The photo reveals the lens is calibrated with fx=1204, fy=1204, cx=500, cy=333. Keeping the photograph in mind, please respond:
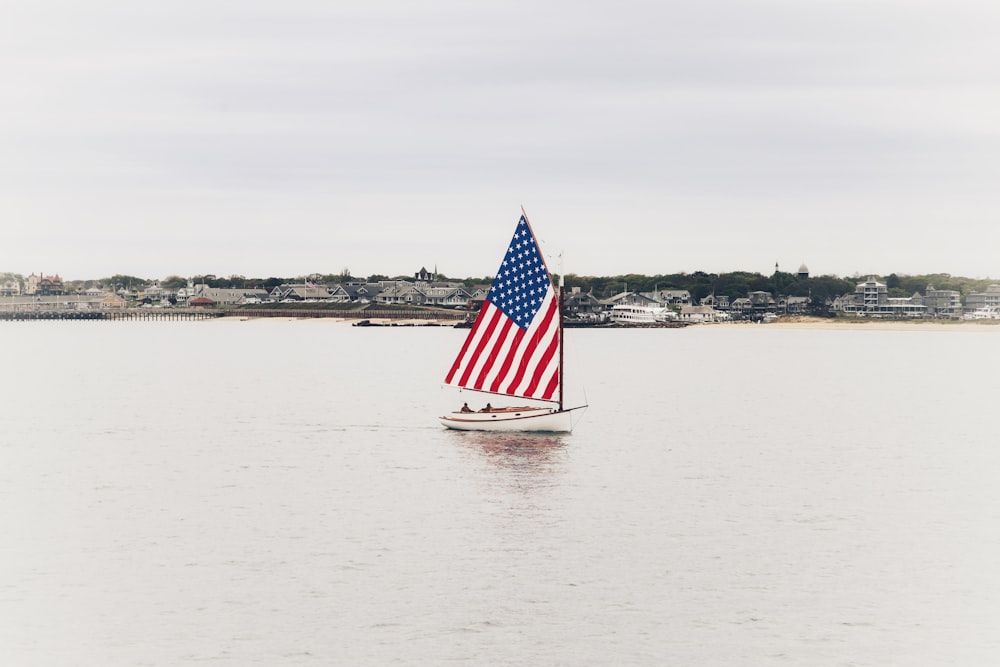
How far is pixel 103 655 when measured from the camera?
2675 cm

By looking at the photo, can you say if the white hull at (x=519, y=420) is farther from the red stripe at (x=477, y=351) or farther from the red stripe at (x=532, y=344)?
the red stripe at (x=477, y=351)

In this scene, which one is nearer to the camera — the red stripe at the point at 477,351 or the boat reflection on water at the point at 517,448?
the boat reflection on water at the point at 517,448

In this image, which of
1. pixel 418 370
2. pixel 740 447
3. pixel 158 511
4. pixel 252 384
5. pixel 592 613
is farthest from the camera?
Result: pixel 418 370

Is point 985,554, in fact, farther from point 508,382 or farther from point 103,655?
point 508,382

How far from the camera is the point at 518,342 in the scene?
6275 centimetres

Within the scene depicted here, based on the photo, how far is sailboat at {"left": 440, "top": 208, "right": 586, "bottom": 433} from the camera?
61875 millimetres

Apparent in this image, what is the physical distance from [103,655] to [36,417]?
198 ft

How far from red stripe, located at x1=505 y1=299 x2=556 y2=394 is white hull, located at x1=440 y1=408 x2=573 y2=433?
165 centimetres

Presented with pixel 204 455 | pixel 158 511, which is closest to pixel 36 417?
pixel 204 455

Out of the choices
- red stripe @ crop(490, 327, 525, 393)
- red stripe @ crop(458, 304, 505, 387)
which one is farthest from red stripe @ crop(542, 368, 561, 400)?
red stripe @ crop(458, 304, 505, 387)

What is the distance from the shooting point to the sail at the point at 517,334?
6188 cm

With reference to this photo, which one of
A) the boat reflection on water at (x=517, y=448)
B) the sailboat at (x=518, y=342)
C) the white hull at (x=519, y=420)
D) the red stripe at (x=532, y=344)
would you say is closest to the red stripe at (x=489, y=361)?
the sailboat at (x=518, y=342)

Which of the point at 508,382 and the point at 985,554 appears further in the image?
the point at 508,382

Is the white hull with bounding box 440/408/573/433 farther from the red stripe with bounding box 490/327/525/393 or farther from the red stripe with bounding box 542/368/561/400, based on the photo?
the red stripe with bounding box 490/327/525/393
